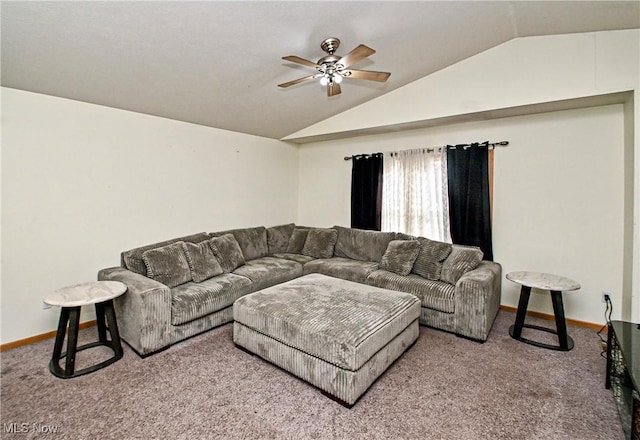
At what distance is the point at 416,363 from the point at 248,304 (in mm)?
1476

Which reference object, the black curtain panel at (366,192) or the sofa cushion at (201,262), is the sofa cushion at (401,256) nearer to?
the black curtain panel at (366,192)

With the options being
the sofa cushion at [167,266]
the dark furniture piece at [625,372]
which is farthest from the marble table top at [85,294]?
the dark furniture piece at [625,372]

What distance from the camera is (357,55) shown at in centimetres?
208

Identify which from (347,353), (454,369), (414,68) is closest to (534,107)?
(414,68)

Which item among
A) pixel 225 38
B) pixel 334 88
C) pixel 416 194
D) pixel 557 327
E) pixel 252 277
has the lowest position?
pixel 557 327

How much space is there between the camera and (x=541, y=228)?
3.33 metres

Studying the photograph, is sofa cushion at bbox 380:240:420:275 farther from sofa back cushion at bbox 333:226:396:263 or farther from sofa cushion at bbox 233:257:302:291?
sofa cushion at bbox 233:257:302:291

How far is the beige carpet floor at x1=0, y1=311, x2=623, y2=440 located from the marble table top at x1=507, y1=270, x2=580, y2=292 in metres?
0.56

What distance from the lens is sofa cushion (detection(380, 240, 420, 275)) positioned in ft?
11.4

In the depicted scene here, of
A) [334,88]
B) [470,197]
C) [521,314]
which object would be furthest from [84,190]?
[521,314]

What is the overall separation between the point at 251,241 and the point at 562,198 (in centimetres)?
380

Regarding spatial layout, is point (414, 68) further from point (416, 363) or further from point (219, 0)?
point (416, 363)

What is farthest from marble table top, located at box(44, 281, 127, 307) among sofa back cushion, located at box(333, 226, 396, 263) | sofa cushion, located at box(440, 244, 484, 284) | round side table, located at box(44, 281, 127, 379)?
sofa cushion, located at box(440, 244, 484, 284)

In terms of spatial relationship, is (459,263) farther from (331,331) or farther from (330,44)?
(330,44)
